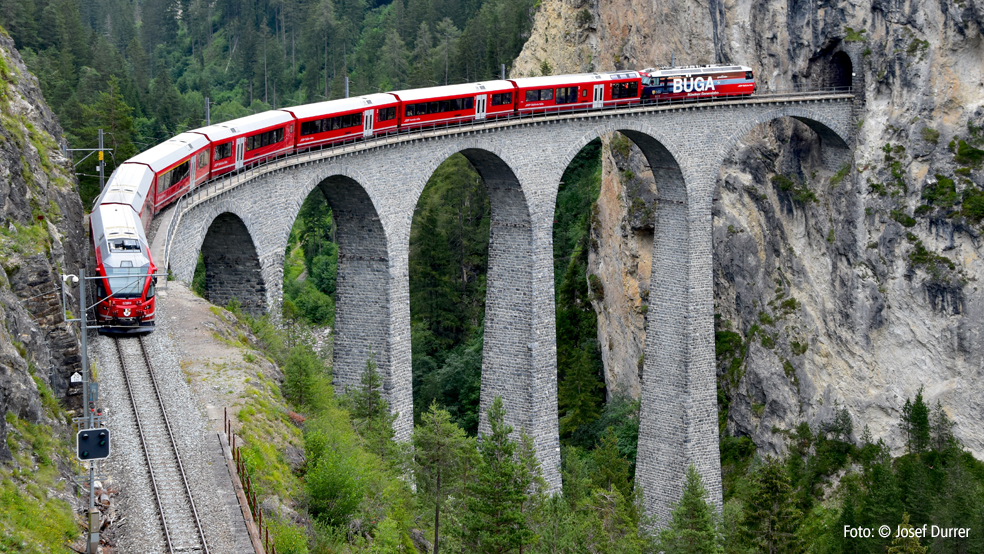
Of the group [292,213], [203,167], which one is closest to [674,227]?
[292,213]

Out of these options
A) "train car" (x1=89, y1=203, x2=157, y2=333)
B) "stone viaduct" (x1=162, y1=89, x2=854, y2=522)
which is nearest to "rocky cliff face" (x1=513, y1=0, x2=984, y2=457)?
"stone viaduct" (x1=162, y1=89, x2=854, y2=522)

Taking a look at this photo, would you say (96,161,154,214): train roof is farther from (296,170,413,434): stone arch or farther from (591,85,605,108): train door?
(591,85,605,108): train door

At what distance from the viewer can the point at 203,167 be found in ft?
127

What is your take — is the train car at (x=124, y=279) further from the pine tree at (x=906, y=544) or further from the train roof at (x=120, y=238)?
the pine tree at (x=906, y=544)

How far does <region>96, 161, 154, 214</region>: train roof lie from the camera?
3359 centimetres

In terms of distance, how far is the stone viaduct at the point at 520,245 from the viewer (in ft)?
131

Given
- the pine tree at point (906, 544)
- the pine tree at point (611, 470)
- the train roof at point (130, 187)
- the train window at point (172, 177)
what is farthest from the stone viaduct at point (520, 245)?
the pine tree at point (906, 544)

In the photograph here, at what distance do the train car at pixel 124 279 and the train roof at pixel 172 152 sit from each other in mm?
4919

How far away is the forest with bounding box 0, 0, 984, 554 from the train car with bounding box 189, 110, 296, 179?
637 cm

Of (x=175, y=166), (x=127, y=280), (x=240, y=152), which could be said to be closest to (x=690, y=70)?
(x=240, y=152)

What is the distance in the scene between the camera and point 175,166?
121 ft

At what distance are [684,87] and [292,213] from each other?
24822mm

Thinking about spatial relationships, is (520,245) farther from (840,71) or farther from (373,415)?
(840,71)

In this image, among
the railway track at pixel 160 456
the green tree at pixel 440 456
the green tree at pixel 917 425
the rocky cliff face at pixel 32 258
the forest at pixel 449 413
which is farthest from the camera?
the green tree at pixel 917 425
